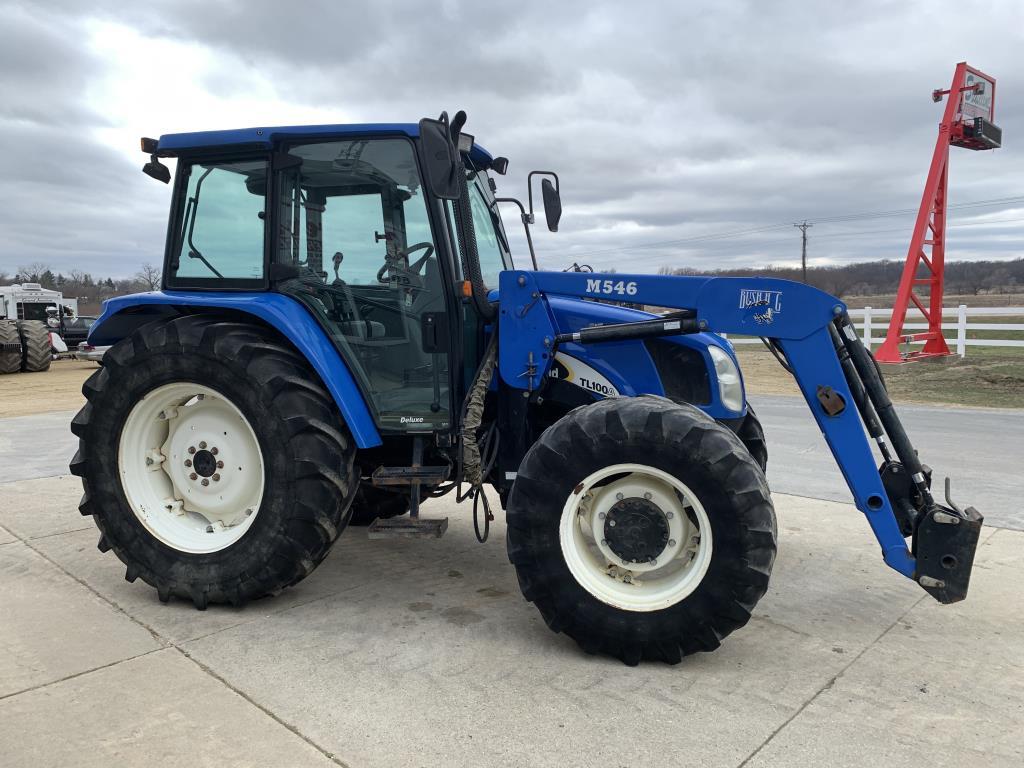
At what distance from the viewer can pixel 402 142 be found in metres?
3.63

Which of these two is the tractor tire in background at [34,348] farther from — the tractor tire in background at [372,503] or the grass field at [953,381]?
the tractor tire in background at [372,503]

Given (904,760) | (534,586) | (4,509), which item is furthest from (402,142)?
(4,509)

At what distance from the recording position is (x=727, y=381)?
3.75 metres

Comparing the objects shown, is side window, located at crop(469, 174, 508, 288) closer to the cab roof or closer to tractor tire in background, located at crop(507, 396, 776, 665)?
the cab roof

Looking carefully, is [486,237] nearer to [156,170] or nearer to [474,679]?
[156,170]

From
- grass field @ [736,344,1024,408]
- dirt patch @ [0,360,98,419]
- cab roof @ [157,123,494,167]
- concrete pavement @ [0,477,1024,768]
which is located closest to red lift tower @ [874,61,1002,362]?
grass field @ [736,344,1024,408]

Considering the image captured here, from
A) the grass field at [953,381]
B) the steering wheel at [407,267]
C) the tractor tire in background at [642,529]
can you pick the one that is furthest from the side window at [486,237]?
the grass field at [953,381]

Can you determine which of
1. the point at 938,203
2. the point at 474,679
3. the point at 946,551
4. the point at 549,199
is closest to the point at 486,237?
the point at 549,199

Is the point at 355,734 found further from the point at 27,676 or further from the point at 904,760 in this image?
the point at 904,760

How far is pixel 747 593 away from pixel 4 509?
209 inches

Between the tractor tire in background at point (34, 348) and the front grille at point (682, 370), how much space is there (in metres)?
20.3

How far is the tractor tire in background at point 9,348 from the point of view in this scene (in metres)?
18.5

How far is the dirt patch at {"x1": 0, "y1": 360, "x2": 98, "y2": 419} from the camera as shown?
491 inches

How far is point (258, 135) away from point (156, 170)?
0.68 metres
